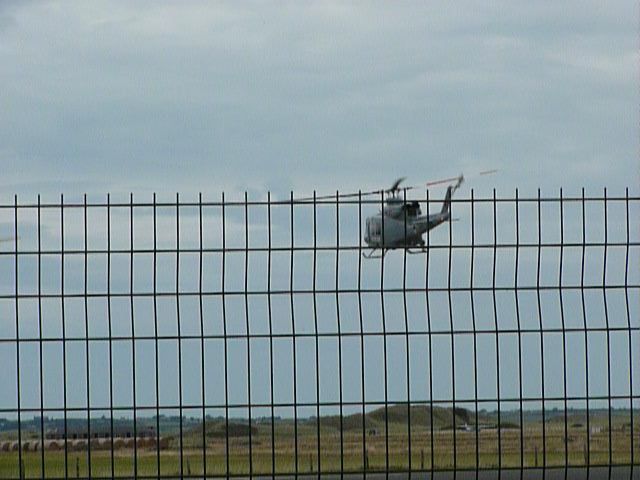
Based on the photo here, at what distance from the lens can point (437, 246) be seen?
1933 cm

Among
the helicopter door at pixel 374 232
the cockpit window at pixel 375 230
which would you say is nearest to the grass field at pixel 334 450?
the helicopter door at pixel 374 232

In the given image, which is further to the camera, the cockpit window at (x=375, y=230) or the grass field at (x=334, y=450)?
the cockpit window at (x=375, y=230)

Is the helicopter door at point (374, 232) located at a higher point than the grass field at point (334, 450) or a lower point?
higher

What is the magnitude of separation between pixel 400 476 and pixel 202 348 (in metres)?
20.8

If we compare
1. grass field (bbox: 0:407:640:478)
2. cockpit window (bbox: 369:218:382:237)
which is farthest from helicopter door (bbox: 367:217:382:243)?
grass field (bbox: 0:407:640:478)

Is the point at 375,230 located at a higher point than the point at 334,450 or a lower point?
higher

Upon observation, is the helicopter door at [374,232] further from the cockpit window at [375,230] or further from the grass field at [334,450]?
the grass field at [334,450]

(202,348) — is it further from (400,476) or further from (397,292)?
(400,476)

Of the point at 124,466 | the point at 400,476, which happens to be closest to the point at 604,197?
the point at 400,476

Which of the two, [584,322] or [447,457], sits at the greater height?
[584,322]

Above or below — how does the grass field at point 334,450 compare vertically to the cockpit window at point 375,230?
below

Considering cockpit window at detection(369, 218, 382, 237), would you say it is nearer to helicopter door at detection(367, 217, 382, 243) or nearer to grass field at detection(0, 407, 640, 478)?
helicopter door at detection(367, 217, 382, 243)

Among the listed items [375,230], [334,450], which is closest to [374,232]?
[375,230]

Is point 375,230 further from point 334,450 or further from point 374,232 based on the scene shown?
point 334,450
